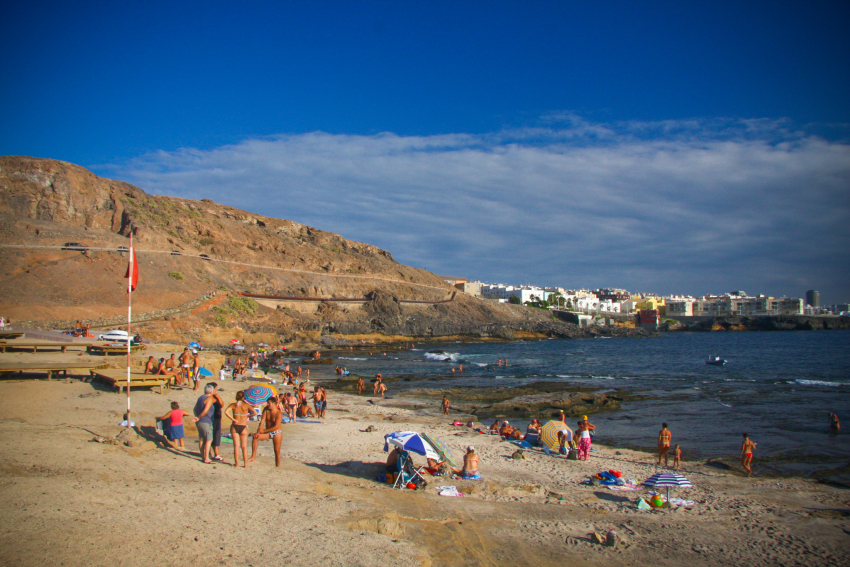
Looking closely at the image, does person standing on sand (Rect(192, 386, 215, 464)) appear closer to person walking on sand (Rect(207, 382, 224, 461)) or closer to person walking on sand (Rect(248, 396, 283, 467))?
person walking on sand (Rect(207, 382, 224, 461))

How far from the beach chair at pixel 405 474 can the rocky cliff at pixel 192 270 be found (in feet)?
128

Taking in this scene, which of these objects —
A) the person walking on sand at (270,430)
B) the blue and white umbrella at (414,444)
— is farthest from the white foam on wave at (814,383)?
the person walking on sand at (270,430)

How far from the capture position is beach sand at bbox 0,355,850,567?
5375mm

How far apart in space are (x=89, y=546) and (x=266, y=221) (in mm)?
97244

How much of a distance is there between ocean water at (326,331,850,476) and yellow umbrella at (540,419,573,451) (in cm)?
269

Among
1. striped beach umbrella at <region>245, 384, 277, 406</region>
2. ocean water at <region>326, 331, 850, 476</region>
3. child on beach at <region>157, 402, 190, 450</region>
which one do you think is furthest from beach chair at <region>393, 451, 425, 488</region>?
ocean water at <region>326, 331, 850, 476</region>

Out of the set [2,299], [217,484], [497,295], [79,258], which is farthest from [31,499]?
[497,295]

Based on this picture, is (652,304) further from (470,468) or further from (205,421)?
(205,421)

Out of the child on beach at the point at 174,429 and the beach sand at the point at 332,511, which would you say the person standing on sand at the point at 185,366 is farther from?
the child on beach at the point at 174,429

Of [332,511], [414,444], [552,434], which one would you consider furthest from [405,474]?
[552,434]

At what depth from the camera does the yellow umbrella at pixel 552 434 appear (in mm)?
13953

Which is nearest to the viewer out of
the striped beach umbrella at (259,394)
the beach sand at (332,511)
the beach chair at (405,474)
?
the beach sand at (332,511)

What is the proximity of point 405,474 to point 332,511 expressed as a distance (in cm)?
254

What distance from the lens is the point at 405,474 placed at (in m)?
9.27
